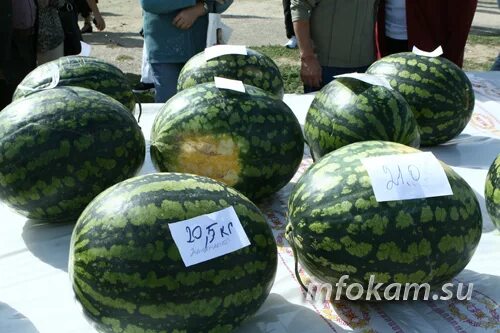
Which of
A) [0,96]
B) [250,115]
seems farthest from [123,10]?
[250,115]

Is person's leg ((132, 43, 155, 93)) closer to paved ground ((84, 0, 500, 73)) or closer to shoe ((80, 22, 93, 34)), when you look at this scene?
paved ground ((84, 0, 500, 73))

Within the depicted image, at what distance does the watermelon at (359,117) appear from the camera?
2.12 metres

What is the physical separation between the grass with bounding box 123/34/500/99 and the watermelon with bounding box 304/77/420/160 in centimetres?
378

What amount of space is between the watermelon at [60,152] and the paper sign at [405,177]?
0.81 m

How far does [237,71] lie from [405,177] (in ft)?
4.16

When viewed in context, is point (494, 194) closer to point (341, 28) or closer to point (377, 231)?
point (377, 231)

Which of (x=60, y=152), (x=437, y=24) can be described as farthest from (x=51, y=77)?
(x=437, y=24)

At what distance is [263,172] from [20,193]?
762 millimetres

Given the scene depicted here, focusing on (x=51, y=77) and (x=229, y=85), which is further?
(x=51, y=77)

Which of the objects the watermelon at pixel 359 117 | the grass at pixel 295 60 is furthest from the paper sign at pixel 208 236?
the grass at pixel 295 60

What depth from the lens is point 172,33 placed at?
3.75 metres

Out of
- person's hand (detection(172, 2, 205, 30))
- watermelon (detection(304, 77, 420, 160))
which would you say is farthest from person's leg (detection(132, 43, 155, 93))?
watermelon (detection(304, 77, 420, 160))

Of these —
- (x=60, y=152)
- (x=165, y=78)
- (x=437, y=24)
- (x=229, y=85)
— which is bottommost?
(x=165, y=78)

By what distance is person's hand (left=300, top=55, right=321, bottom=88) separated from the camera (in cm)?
378
